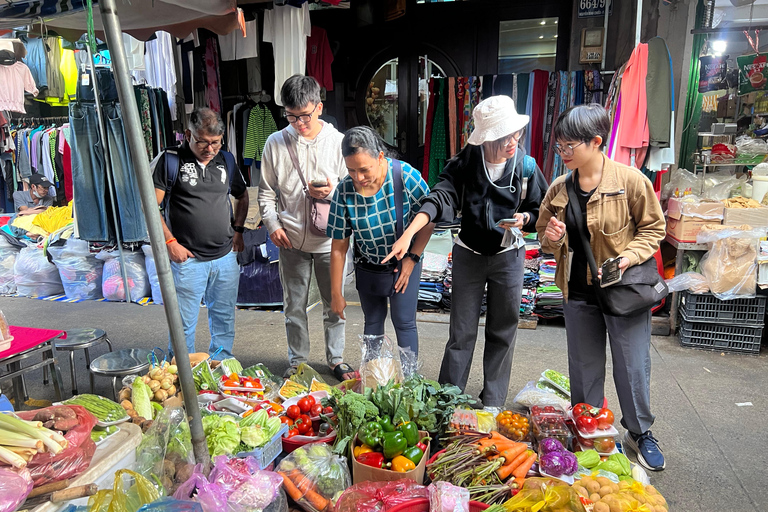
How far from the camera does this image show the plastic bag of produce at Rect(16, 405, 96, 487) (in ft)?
5.44

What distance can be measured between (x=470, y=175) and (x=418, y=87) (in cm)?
430

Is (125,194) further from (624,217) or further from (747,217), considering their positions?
(747,217)

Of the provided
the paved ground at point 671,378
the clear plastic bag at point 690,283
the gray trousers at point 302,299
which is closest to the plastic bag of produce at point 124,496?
the gray trousers at point 302,299

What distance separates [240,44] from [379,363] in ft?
15.8

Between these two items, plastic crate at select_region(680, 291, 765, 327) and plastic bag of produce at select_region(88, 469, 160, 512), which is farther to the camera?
plastic crate at select_region(680, 291, 765, 327)

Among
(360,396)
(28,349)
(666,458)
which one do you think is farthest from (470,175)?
(28,349)

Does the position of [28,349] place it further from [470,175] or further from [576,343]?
[576,343]

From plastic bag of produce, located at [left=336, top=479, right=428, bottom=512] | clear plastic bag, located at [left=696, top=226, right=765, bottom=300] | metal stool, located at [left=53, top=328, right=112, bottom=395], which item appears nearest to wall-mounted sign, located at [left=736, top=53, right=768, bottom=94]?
clear plastic bag, located at [left=696, top=226, right=765, bottom=300]

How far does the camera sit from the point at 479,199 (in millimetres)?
2746

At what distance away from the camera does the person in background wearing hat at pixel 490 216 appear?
2.62 meters

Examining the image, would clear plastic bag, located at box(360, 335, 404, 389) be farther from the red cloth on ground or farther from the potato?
the red cloth on ground

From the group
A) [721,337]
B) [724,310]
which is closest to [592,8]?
[724,310]

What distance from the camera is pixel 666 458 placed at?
2828 millimetres

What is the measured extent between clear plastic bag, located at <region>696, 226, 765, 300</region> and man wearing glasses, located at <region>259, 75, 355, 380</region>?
2937mm
